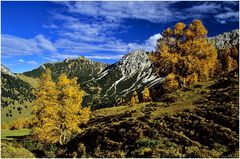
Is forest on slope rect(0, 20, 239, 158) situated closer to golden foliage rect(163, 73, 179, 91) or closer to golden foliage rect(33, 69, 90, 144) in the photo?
golden foliage rect(33, 69, 90, 144)

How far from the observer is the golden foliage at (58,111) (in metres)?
46.7

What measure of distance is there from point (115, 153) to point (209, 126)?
31.0 ft

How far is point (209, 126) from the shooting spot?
32.2 metres

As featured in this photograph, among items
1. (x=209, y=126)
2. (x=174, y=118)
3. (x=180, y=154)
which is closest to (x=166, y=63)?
(x=174, y=118)

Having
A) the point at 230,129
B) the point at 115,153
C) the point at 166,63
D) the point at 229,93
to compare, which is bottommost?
the point at 115,153

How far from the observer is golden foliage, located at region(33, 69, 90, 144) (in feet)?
153

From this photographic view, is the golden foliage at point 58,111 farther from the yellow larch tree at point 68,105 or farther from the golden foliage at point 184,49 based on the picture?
the golden foliage at point 184,49

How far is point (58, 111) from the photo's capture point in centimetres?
4788

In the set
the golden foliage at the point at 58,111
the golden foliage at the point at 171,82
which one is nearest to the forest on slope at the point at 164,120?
the golden foliage at the point at 58,111

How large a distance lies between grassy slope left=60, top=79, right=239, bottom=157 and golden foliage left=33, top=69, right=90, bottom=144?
26.5ft

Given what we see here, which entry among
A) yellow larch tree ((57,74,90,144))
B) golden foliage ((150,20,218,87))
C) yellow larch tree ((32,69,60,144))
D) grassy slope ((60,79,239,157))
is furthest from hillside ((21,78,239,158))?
golden foliage ((150,20,218,87))

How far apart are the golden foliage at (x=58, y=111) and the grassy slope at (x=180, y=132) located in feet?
26.5

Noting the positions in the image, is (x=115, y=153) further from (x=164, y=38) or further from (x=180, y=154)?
(x=164, y=38)

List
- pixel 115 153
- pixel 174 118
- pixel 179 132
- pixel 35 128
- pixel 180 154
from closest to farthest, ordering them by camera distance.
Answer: pixel 180 154 → pixel 115 153 → pixel 179 132 → pixel 174 118 → pixel 35 128
